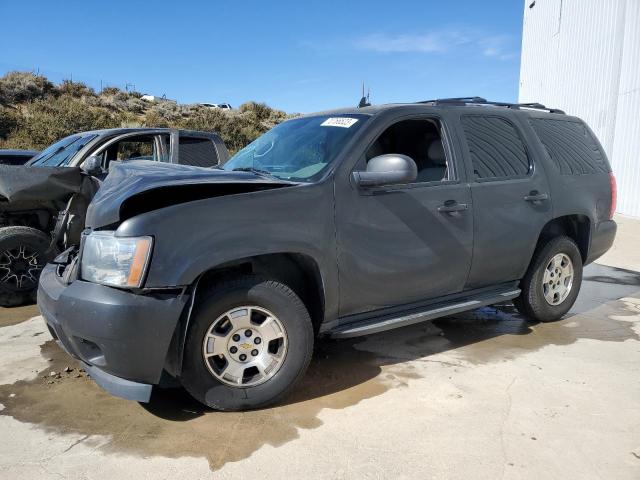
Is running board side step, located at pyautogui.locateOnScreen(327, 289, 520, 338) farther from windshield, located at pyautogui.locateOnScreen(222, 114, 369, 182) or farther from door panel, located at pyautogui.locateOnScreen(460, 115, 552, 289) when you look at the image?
windshield, located at pyautogui.locateOnScreen(222, 114, 369, 182)

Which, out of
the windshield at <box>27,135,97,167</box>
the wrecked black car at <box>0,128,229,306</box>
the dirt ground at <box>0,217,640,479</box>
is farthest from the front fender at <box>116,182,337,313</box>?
the windshield at <box>27,135,97,167</box>

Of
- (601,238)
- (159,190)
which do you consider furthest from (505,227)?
(159,190)

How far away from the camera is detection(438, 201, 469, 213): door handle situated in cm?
378

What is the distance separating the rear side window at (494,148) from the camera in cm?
414

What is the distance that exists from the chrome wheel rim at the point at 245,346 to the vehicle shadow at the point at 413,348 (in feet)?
1.03

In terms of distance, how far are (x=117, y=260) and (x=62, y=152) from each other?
4396 mm

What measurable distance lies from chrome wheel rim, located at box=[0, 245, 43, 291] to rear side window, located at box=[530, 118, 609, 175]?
204 inches

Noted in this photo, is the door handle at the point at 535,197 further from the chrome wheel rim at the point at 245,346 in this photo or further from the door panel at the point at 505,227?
the chrome wheel rim at the point at 245,346

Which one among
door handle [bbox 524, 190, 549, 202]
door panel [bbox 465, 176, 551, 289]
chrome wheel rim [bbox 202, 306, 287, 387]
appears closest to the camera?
chrome wheel rim [bbox 202, 306, 287, 387]

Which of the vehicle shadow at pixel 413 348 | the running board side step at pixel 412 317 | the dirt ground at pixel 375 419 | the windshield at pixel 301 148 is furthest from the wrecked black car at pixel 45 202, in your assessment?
the running board side step at pixel 412 317

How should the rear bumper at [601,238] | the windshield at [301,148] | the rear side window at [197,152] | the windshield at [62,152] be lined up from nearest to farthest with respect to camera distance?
1. the windshield at [301,148]
2. the rear bumper at [601,238]
3. the windshield at [62,152]
4. the rear side window at [197,152]

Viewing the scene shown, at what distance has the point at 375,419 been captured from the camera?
3.04 meters

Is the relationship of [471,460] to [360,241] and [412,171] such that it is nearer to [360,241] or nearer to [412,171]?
[360,241]

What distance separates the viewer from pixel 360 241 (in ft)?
11.1
